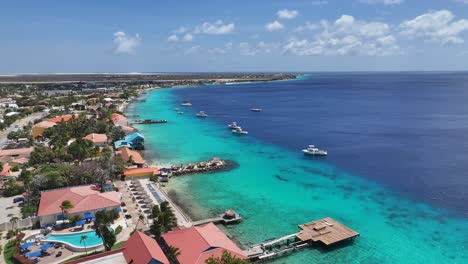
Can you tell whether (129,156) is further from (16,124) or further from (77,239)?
(16,124)

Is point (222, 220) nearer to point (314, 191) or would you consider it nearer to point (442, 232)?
point (314, 191)

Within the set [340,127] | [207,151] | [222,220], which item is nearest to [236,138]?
[207,151]

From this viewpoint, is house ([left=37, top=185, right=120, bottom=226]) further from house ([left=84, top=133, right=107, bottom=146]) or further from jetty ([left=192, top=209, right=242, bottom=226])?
house ([left=84, top=133, right=107, bottom=146])

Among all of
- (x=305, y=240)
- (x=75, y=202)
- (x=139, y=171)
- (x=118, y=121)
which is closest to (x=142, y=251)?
(x=75, y=202)

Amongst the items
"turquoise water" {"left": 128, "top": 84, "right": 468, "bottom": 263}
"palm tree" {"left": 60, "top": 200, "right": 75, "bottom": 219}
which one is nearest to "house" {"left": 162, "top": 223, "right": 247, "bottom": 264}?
"turquoise water" {"left": 128, "top": 84, "right": 468, "bottom": 263}

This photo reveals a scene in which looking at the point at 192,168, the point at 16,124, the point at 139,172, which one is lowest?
the point at 192,168

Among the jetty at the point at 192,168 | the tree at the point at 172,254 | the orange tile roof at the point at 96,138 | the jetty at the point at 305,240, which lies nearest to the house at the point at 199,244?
the tree at the point at 172,254
